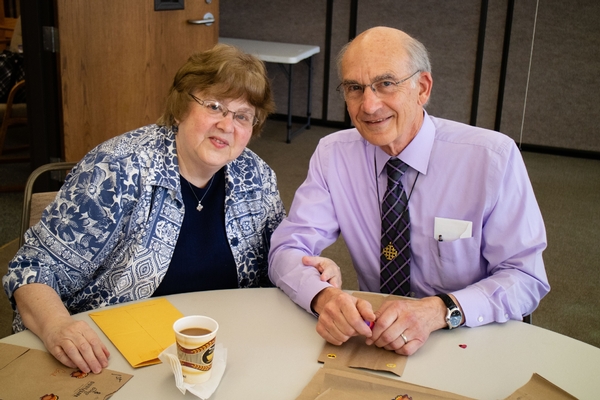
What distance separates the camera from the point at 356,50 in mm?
1595

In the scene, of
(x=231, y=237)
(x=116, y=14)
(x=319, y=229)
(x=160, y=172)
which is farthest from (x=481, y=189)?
(x=116, y=14)

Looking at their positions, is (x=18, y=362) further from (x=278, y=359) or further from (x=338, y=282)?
(x=338, y=282)

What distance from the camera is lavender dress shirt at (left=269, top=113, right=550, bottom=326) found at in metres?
1.48

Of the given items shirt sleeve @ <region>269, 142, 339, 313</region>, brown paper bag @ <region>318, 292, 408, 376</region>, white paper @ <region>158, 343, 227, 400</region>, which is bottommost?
brown paper bag @ <region>318, 292, 408, 376</region>

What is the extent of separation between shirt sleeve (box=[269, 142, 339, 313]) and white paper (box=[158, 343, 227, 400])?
305mm

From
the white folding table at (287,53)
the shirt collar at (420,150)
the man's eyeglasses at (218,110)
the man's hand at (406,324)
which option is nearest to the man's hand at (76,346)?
the man's hand at (406,324)

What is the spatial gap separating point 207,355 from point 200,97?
0.78 m

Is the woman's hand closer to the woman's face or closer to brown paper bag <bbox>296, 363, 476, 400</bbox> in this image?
brown paper bag <bbox>296, 363, 476, 400</bbox>

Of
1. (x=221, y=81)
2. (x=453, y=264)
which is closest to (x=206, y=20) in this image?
(x=221, y=81)

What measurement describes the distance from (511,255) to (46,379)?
103cm

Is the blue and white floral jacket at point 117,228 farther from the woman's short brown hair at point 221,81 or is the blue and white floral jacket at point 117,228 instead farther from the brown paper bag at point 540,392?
the brown paper bag at point 540,392

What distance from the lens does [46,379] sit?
109cm

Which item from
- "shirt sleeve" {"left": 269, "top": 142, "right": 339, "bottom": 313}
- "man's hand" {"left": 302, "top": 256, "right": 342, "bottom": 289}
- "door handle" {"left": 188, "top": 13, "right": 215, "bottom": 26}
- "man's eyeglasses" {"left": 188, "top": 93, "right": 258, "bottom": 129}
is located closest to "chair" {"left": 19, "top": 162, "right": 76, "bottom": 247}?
"man's eyeglasses" {"left": 188, "top": 93, "right": 258, "bottom": 129}

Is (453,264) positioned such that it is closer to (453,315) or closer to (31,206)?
(453,315)
